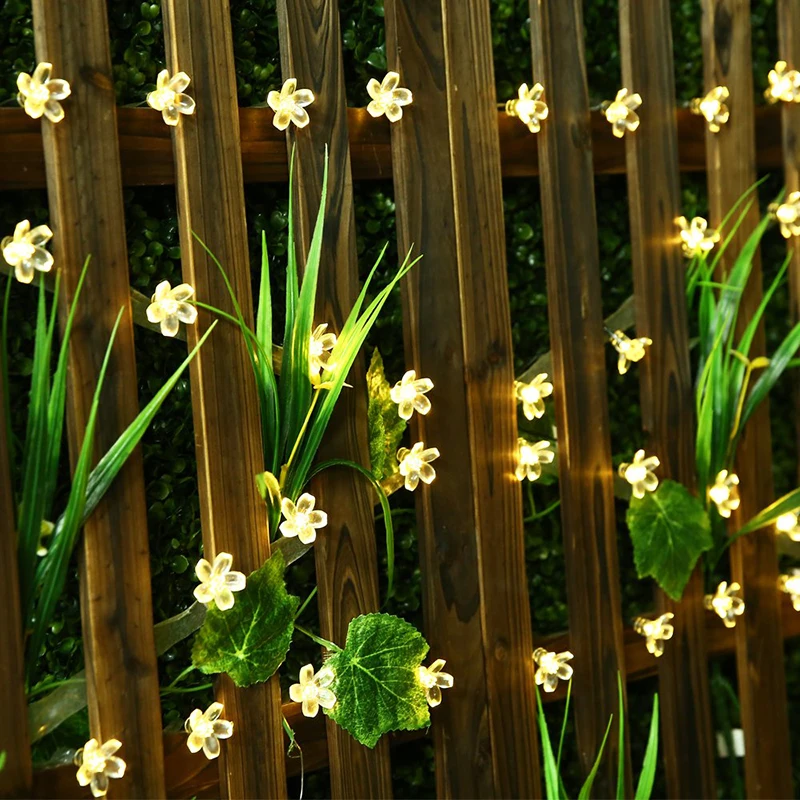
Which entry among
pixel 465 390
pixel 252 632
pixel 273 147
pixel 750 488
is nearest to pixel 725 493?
pixel 750 488

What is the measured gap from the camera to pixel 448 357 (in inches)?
58.2

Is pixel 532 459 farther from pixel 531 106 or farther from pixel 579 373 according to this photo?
pixel 531 106

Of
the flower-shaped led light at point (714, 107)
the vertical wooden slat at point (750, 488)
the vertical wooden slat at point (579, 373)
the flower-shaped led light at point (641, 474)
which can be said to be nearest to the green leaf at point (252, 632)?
the vertical wooden slat at point (579, 373)

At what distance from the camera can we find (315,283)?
133 centimetres

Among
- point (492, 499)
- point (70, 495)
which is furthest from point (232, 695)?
point (492, 499)

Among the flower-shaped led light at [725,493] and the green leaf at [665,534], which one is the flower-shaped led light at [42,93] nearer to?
the green leaf at [665,534]

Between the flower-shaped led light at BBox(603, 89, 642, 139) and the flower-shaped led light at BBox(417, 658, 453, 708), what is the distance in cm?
96

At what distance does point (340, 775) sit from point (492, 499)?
0.49 meters

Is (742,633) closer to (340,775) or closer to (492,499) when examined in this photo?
(492,499)

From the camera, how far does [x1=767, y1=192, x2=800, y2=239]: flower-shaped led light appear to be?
1771 mm

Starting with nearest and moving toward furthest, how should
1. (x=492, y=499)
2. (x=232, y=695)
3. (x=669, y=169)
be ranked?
(x=232, y=695)
(x=492, y=499)
(x=669, y=169)

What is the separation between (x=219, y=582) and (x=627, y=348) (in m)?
0.81

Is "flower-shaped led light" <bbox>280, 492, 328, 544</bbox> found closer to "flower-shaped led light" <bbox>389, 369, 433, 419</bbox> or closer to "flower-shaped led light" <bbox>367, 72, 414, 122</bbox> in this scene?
"flower-shaped led light" <bbox>389, 369, 433, 419</bbox>

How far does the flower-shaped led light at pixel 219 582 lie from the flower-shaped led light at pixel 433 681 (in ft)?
1.08
